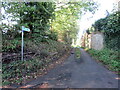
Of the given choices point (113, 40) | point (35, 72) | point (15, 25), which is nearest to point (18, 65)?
point (35, 72)

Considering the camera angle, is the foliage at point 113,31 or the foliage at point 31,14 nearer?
the foliage at point 31,14

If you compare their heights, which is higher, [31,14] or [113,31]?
[31,14]

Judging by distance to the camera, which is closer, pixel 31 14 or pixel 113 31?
pixel 31 14

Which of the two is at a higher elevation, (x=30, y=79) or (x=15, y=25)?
(x=15, y=25)

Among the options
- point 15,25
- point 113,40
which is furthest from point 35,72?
point 113,40

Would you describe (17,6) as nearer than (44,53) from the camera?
Yes

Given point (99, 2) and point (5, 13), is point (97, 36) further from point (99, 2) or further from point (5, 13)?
point (5, 13)

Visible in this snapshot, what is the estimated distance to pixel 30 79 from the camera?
3271mm

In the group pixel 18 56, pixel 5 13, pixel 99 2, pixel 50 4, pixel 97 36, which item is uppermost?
pixel 99 2

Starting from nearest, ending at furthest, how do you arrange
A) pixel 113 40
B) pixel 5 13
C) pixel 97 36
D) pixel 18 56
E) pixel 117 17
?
pixel 18 56 → pixel 5 13 → pixel 117 17 → pixel 113 40 → pixel 97 36

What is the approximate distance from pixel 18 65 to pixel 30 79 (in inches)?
36.5

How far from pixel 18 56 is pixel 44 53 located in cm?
162

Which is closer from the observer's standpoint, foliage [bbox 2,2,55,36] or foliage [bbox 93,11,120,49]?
foliage [bbox 2,2,55,36]

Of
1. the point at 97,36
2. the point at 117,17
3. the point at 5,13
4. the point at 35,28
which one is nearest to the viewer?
the point at 5,13
